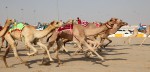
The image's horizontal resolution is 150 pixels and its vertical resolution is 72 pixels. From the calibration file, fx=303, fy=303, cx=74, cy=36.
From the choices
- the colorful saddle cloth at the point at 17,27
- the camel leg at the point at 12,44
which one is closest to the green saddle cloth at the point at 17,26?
the colorful saddle cloth at the point at 17,27

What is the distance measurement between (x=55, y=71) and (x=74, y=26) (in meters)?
3.02

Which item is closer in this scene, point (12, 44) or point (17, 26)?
point (12, 44)

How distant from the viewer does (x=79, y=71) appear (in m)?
10.6

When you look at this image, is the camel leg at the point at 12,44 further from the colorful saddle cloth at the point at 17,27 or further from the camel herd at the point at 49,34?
the colorful saddle cloth at the point at 17,27

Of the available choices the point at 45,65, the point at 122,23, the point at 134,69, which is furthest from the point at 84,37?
the point at 122,23

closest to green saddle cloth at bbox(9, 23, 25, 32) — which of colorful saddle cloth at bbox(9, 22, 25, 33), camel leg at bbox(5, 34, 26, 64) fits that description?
colorful saddle cloth at bbox(9, 22, 25, 33)

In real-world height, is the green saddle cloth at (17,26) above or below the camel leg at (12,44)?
above

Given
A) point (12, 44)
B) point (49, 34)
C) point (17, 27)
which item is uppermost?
point (17, 27)

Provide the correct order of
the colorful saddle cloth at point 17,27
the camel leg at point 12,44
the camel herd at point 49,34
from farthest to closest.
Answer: the colorful saddle cloth at point 17,27
the camel leg at point 12,44
the camel herd at point 49,34

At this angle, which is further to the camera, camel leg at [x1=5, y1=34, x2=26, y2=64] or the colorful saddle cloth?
the colorful saddle cloth

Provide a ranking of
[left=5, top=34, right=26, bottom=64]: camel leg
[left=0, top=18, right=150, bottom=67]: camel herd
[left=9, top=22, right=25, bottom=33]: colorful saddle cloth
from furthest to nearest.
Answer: [left=9, top=22, right=25, bottom=33]: colorful saddle cloth → [left=5, top=34, right=26, bottom=64]: camel leg → [left=0, top=18, right=150, bottom=67]: camel herd

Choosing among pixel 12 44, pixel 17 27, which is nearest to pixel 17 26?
pixel 17 27

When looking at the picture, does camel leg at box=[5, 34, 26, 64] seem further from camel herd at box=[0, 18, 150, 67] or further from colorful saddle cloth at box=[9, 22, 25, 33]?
colorful saddle cloth at box=[9, 22, 25, 33]

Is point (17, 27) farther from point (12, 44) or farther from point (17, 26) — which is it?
point (12, 44)
